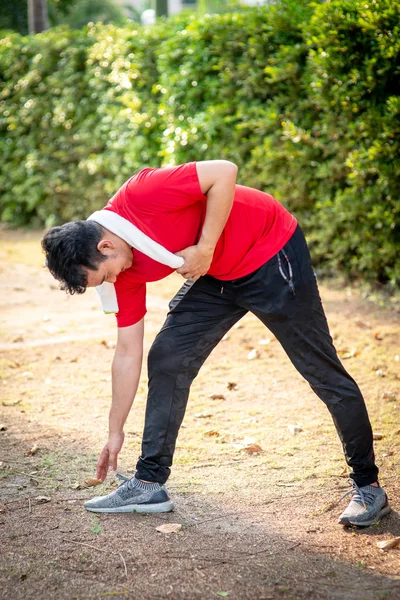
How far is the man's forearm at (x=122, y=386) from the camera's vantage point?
3438mm

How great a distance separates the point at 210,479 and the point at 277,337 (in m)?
0.99

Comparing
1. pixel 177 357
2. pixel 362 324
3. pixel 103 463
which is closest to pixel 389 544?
pixel 177 357

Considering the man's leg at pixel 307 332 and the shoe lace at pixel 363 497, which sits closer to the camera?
the man's leg at pixel 307 332

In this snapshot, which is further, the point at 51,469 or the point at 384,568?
the point at 51,469

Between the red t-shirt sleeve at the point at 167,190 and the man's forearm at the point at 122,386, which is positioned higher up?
the red t-shirt sleeve at the point at 167,190

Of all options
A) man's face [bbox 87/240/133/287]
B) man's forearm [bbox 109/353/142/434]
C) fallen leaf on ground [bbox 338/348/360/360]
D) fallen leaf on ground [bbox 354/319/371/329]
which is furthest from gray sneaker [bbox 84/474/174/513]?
fallen leaf on ground [bbox 354/319/371/329]

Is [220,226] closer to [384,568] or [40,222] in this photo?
[384,568]

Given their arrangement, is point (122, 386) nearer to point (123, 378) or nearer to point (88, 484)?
point (123, 378)

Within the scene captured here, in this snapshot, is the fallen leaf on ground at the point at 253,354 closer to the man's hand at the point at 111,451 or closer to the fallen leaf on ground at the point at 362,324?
the fallen leaf on ground at the point at 362,324

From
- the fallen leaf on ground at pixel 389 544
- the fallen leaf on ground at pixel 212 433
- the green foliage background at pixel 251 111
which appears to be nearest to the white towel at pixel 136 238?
the fallen leaf on ground at pixel 389 544

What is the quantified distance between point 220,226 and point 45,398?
262cm

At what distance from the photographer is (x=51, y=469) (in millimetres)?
4078

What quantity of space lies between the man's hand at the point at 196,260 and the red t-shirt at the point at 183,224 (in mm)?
101

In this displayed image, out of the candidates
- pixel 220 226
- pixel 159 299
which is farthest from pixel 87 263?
pixel 159 299
